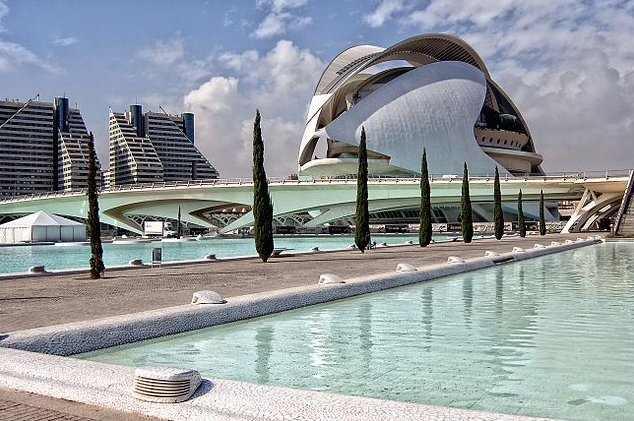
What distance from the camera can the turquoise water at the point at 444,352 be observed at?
5.66 m

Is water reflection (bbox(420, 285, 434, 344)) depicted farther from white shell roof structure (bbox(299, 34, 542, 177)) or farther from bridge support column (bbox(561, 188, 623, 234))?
white shell roof structure (bbox(299, 34, 542, 177))

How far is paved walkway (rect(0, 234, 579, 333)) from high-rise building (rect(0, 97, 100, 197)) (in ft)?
362

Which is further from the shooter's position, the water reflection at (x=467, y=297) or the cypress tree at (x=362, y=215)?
the cypress tree at (x=362, y=215)

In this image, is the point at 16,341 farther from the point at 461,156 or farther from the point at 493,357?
the point at 461,156

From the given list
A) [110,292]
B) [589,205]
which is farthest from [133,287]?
[589,205]

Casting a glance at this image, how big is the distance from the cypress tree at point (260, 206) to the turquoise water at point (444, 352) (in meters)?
9.73

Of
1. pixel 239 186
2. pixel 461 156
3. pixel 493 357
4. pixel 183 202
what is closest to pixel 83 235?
pixel 239 186

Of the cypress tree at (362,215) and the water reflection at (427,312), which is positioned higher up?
the cypress tree at (362,215)

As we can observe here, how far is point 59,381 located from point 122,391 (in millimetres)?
723

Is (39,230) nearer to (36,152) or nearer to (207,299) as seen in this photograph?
(207,299)

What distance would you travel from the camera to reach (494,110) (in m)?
79.6

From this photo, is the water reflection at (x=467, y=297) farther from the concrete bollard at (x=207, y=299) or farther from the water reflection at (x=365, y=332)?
the concrete bollard at (x=207, y=299)

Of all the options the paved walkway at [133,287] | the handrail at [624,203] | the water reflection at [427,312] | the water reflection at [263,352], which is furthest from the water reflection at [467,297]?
the handrail at [624,203]

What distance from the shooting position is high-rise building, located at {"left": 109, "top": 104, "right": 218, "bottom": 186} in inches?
5241
